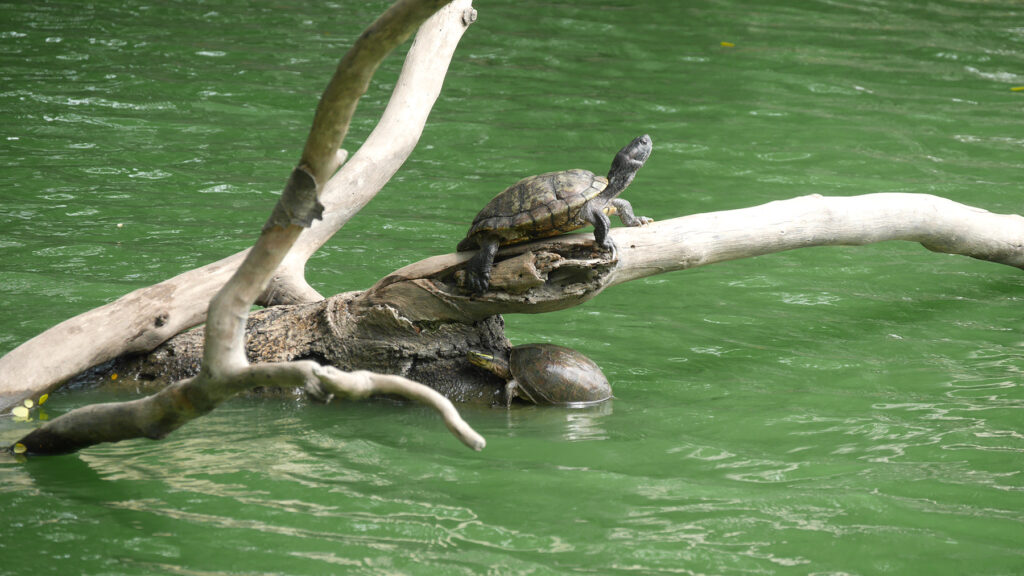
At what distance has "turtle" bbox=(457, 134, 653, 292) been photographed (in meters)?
4.52

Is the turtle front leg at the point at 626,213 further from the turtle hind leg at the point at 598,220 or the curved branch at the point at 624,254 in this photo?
the turtle hind leg at the point at 598,220

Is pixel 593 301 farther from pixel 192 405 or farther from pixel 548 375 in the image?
pixel 192 405

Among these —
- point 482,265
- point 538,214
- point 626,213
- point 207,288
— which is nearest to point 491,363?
point 482,265

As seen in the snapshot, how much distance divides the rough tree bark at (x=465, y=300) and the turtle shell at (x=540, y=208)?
10 centimetres

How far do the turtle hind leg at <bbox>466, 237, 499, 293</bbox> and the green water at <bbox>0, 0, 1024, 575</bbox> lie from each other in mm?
645

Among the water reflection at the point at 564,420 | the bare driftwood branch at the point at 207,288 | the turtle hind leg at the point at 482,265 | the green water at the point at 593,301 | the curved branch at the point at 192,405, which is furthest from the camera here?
the bare driftwood branch at the point at 207,288

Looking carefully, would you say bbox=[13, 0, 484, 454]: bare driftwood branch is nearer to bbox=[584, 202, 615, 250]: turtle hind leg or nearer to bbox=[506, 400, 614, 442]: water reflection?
bbox=[506, 400, 614, 442]: water reflection

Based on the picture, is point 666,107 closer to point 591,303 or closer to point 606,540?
point 591,303

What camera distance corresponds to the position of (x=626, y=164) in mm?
4840

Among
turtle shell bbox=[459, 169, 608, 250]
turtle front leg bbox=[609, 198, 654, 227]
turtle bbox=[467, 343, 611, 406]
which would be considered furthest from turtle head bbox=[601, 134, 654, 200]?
turtle bbox=[467, 343, 611, 406]

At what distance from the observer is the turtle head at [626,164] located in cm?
481

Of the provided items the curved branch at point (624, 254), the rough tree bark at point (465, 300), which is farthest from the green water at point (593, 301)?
the curved branch at point (624, 254)

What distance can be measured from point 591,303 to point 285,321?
2121 mm

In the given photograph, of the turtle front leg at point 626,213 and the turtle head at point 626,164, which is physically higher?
the turtle head at point 626,164
